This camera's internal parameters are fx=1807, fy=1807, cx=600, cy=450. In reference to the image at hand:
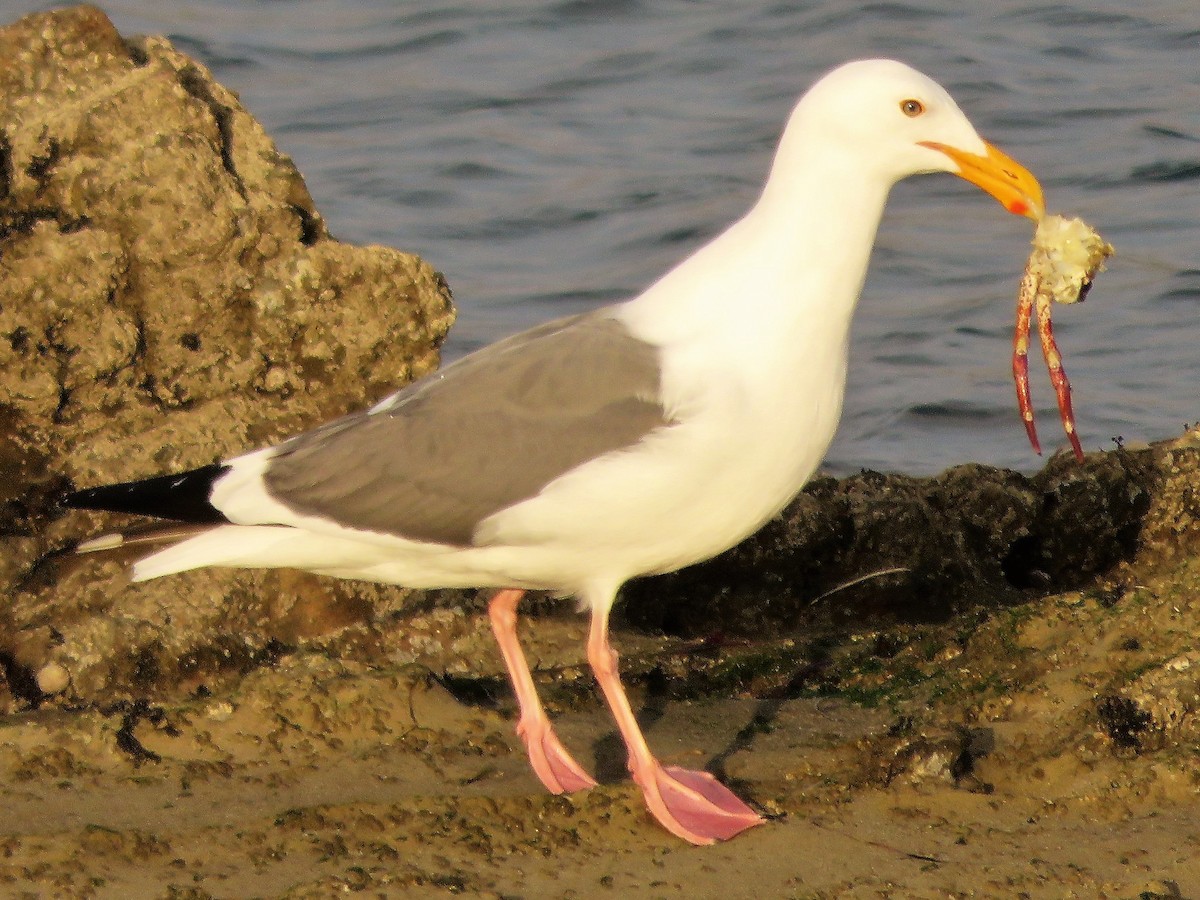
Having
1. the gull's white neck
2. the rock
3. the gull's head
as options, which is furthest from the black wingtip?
the gull's head

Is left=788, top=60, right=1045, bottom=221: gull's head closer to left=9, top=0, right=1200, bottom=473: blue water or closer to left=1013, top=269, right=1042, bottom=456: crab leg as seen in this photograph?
left=1013, top=269, right=1042, bottom=456: crab leg

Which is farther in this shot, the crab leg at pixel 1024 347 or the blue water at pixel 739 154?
the blue water at pixel 739 154

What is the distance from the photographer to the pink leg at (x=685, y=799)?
4074 mm

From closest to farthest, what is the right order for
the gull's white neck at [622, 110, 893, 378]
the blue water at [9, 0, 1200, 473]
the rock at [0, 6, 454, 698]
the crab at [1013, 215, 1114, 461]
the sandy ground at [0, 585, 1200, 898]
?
1. the sandy ground at [0, 585, 1200, 898]
2. the gull's white neck at [622, 110, 893, 378]
3. the crab at [1013, 215, 1114, 461]
4. the rock at [0, 6, 454, 698]
5. the blue water at [9, 0, 1200, 473]

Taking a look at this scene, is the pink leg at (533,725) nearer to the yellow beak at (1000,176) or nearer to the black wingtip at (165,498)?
the black wingtip at (165,498)

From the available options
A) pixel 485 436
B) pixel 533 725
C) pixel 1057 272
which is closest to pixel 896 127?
pixel 1057 272

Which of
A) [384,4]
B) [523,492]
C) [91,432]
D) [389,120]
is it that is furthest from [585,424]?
[384,4]

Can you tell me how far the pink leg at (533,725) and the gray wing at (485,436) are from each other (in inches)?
16.9

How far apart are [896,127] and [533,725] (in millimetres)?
1816

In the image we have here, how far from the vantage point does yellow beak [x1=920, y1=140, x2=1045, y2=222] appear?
15.6 ft

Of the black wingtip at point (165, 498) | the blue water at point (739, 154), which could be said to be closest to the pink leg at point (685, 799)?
the black wingtip at point (165, 498)

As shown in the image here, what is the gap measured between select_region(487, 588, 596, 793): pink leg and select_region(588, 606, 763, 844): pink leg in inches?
5.8

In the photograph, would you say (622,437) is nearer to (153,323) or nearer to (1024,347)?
(1024,347)

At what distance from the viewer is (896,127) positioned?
470cm
